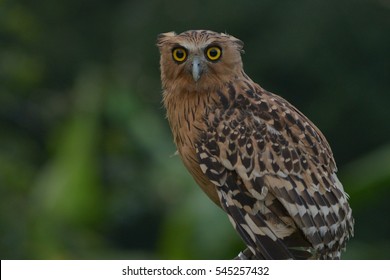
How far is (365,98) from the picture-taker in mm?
24438

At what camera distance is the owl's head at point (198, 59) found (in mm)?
6188

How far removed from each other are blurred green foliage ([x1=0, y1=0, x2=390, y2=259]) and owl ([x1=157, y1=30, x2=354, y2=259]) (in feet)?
6.02

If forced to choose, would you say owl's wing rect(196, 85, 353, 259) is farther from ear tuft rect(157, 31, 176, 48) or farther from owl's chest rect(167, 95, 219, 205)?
ear tuft rect(157, 31, 176, 48)

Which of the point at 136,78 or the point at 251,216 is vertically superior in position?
the point at 251,216

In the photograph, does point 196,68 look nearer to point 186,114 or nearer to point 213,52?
point 213,52

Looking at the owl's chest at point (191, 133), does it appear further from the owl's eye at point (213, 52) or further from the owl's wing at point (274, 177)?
the owl's eye at point (213, 52)

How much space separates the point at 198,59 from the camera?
6.19 meters

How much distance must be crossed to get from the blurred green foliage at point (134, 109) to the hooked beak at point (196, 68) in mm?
2173

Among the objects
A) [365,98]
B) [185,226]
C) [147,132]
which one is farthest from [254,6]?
[185,226]

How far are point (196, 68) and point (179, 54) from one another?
15cm

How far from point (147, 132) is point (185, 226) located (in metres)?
2.52

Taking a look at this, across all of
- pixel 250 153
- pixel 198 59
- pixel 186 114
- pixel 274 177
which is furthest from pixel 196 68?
pixel 274 177

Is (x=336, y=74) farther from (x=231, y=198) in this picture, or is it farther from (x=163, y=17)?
(x=231, y=198)

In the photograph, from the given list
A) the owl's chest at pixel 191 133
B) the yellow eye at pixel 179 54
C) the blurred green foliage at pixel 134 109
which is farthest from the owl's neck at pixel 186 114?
the blurred green foliage at pixel 134 109
